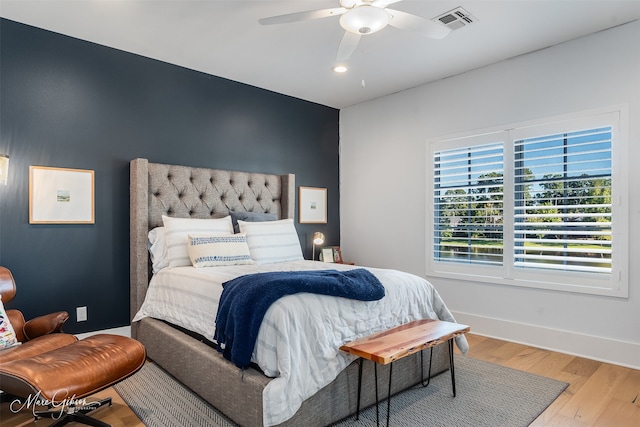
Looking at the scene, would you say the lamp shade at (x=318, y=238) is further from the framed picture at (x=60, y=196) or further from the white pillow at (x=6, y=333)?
the white pillow at (x=6, y=333)

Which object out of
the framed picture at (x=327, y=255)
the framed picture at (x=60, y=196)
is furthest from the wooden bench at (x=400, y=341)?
the framed picture at (x=60, y=196)

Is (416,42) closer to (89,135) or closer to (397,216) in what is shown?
(397,216)

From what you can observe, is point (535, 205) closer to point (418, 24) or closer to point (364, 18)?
point (418, 24)

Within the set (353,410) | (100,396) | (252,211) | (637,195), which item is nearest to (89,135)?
(252,211)

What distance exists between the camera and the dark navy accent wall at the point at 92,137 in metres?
2.97

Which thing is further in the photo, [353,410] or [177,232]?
[177,232]

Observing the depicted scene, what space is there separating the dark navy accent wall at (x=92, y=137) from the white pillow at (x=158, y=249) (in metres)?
0.28

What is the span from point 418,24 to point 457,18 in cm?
75

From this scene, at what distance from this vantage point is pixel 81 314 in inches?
127

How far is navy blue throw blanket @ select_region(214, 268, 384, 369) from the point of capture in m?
2.00

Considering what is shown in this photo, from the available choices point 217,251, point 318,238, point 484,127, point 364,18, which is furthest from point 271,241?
point 484,127

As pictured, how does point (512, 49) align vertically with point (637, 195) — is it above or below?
above

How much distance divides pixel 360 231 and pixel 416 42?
2431mm

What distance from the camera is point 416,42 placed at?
10.8 feet
